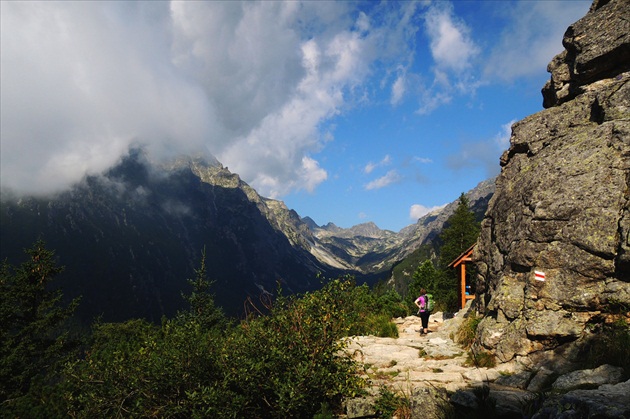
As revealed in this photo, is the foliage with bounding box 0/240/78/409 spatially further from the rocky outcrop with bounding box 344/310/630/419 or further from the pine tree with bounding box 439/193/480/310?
the pine tree with bounding box 439/193/480/310

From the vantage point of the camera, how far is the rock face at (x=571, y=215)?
1021 centimetres

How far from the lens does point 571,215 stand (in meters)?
11.5

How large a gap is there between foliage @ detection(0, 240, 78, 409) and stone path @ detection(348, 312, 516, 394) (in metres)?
25.2

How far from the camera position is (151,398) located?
802 cm

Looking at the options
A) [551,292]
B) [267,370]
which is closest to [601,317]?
[551,292]

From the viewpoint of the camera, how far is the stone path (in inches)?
353

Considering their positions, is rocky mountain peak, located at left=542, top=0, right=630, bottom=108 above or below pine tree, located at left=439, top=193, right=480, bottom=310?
above

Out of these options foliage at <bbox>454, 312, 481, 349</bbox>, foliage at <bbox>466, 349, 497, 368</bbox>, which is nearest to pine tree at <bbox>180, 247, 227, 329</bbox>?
foliage at <bbox>454, 312, 481, 349</bbox>

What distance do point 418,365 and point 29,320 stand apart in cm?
3140

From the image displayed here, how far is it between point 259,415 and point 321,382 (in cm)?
157

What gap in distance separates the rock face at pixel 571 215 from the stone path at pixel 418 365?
1376mm

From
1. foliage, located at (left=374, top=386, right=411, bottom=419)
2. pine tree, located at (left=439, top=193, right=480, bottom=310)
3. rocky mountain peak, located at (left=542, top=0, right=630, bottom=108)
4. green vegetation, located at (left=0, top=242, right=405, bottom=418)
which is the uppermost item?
rocky mountain peak, located at (left=542, top=0, right=630, bottom=108)

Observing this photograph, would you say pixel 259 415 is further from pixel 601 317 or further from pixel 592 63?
pixel 592 63

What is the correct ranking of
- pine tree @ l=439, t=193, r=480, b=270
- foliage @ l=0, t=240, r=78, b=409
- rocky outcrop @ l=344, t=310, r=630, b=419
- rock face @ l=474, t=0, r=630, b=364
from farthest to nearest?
pine tree @ l=439, t=193, r=480, b=270 < foliage @ l=0, t=240, r=78, b=409 < rock face @ l=474, t=0, r=630, b=364 < rocky outcrop @ l=344, t=310, r=630, b=419
